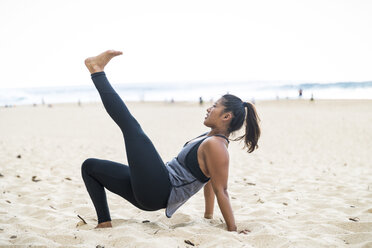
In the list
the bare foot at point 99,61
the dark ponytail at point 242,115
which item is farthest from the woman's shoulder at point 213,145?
the bare foot at point 99,61

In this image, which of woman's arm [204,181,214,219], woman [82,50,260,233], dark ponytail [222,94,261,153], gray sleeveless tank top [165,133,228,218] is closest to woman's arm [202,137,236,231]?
woman [82,50,260,233]

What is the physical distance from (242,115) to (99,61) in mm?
1282

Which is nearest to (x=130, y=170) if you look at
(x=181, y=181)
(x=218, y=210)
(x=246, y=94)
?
(x=181, y=181)

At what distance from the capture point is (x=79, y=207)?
3566 mm

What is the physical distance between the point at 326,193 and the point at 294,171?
205cm

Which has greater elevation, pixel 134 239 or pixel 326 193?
pixel 134 239

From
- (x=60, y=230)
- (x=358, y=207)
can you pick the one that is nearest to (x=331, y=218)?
(x=358, y=207)

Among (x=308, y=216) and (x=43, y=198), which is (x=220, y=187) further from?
(x=43, y=198)

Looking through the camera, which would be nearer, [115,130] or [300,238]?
[300,238]

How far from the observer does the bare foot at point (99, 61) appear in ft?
8.63

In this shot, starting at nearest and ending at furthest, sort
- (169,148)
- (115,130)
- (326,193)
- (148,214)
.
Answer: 1. (148,214)
2. (326,193)
3. (169,148)
4. (115,130)

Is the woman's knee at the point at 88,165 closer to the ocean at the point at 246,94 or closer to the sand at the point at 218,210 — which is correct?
the sand at the point at 218,210

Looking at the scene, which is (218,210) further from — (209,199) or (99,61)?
(99,61)

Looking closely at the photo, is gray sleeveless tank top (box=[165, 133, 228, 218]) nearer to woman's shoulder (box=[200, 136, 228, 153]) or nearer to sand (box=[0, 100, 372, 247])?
woman's shoulder (box=[200, 136, 228, 153])
